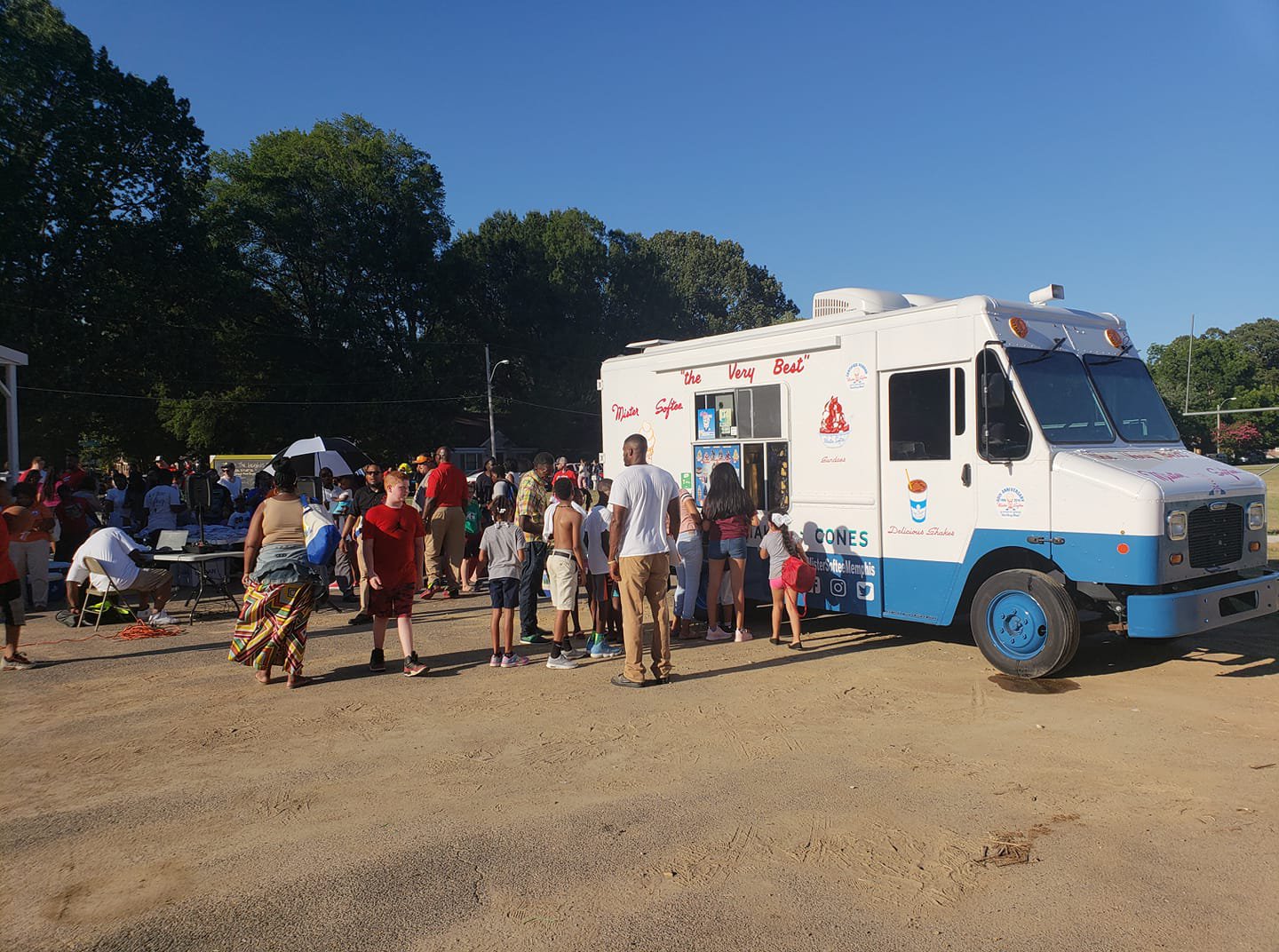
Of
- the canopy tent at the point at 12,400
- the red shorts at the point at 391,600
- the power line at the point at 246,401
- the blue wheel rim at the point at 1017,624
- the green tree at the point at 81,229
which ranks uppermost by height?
the green tree at the point at 81,229

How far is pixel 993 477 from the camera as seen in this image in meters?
7.15

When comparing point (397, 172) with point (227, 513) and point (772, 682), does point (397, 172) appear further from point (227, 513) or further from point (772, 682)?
point (772, 682)

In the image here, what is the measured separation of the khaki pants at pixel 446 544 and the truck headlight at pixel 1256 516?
8.96 meters

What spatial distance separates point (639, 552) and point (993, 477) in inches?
116

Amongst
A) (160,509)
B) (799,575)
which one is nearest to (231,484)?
(160,509)

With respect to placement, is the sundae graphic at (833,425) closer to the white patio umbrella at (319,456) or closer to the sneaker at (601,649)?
the sneaker at (601,649)

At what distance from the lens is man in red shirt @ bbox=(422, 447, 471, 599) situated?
1198 cm

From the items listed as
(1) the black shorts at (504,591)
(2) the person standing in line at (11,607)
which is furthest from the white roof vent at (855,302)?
(2) the person standing in line at (11,607)

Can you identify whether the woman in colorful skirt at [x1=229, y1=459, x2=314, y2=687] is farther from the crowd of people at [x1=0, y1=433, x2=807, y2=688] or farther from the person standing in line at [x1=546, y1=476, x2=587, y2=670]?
the person standing in line at [x1=546, y1=476, x2=587, y2=670]

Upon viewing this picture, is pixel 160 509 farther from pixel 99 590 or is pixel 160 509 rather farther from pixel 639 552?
pixel 639 552

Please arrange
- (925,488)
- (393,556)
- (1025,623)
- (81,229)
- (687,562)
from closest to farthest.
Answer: (1025,623) < (393,556) < (925,488) < (687,562) < (81,229)

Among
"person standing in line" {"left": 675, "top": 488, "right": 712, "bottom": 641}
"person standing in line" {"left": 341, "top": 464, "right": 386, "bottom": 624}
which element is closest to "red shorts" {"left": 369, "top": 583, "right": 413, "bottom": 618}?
"person standing in line" {"left": 675, "top": 488, "right": 712, "bottom": 641}

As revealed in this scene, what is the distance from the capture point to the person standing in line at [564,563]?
7785 mm

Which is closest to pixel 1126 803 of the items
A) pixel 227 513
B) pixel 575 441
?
pixel 227 513
